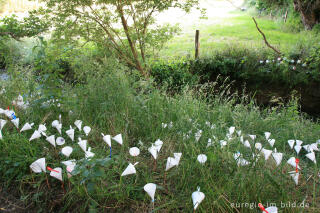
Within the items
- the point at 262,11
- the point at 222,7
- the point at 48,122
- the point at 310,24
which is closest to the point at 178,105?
the point at 48,122

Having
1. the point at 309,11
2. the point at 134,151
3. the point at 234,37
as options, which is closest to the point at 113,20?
the point at 134,151

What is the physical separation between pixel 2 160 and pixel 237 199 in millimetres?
1628

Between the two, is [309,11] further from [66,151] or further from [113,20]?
[66,151]

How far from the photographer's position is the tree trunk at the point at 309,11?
8.84 m

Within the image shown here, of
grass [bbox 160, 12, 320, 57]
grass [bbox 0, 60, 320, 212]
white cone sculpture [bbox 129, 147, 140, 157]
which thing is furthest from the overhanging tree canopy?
white cone sculpture [bbox 129, 147, 140, 157]

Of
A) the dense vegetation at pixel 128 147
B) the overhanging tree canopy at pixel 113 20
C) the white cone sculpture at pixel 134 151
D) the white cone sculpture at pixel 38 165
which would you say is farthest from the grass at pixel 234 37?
the white cone sculpture at pixel 38 165

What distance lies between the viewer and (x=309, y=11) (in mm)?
9156

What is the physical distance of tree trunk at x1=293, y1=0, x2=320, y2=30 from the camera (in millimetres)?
8844

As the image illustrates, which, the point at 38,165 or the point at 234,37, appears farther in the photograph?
the point at 234,37

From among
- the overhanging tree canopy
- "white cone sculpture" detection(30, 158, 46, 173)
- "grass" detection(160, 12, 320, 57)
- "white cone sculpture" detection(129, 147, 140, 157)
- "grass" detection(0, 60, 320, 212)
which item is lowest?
"grass" detection(160, 12, 320, 57)

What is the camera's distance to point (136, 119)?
2.27 m

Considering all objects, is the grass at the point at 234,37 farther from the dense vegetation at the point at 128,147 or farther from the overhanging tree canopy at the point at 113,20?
the dense vegetation at the point at 128,147

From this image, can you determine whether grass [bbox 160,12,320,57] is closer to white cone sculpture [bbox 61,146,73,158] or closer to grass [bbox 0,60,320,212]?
grass [bbox 0,60,320,212]

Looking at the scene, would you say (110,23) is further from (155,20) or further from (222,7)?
(222,7)
